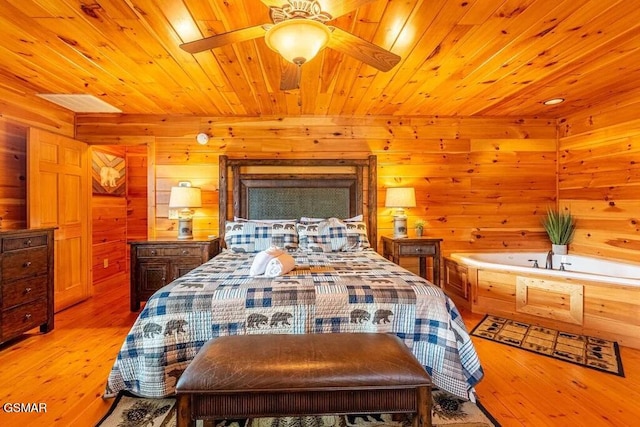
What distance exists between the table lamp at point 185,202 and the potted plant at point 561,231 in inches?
170

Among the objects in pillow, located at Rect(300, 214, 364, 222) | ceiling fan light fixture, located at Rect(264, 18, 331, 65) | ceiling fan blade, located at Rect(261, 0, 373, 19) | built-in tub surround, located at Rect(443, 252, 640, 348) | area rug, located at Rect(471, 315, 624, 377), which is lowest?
area rug, located at Rect(471, 315, 624, 377)

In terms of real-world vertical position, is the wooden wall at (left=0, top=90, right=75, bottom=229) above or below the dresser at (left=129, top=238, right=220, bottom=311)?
above

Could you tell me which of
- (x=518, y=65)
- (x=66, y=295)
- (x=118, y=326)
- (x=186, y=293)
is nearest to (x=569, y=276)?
(x=518, y=65)

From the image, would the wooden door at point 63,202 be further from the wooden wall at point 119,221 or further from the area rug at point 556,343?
the area rug at point 556,343

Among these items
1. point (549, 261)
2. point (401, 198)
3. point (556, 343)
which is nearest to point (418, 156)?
point (401, 198)

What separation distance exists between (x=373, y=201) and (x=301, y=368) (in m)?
2.93

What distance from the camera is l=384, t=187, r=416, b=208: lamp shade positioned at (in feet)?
12.3

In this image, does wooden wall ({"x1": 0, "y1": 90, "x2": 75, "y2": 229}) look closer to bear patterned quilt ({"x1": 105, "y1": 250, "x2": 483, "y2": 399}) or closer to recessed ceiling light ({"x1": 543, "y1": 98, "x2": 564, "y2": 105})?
bear patterned quilt ({"x1": 105, "y1": 250, "x2": 483, "y2": 399})

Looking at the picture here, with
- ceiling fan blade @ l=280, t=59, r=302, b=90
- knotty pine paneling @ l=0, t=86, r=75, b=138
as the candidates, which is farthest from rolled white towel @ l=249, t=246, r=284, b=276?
knotty pine paneling @ l=0, t=86, r=75, b=138

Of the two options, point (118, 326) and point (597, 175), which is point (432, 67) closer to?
point (597, 175)

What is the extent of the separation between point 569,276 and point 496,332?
0.83 meters

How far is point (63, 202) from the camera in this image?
357 centimetres

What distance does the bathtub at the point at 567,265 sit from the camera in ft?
9.35

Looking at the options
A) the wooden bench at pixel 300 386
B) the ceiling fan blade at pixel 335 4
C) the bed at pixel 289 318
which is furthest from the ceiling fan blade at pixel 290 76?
the wooden bench at pixel 300 386
